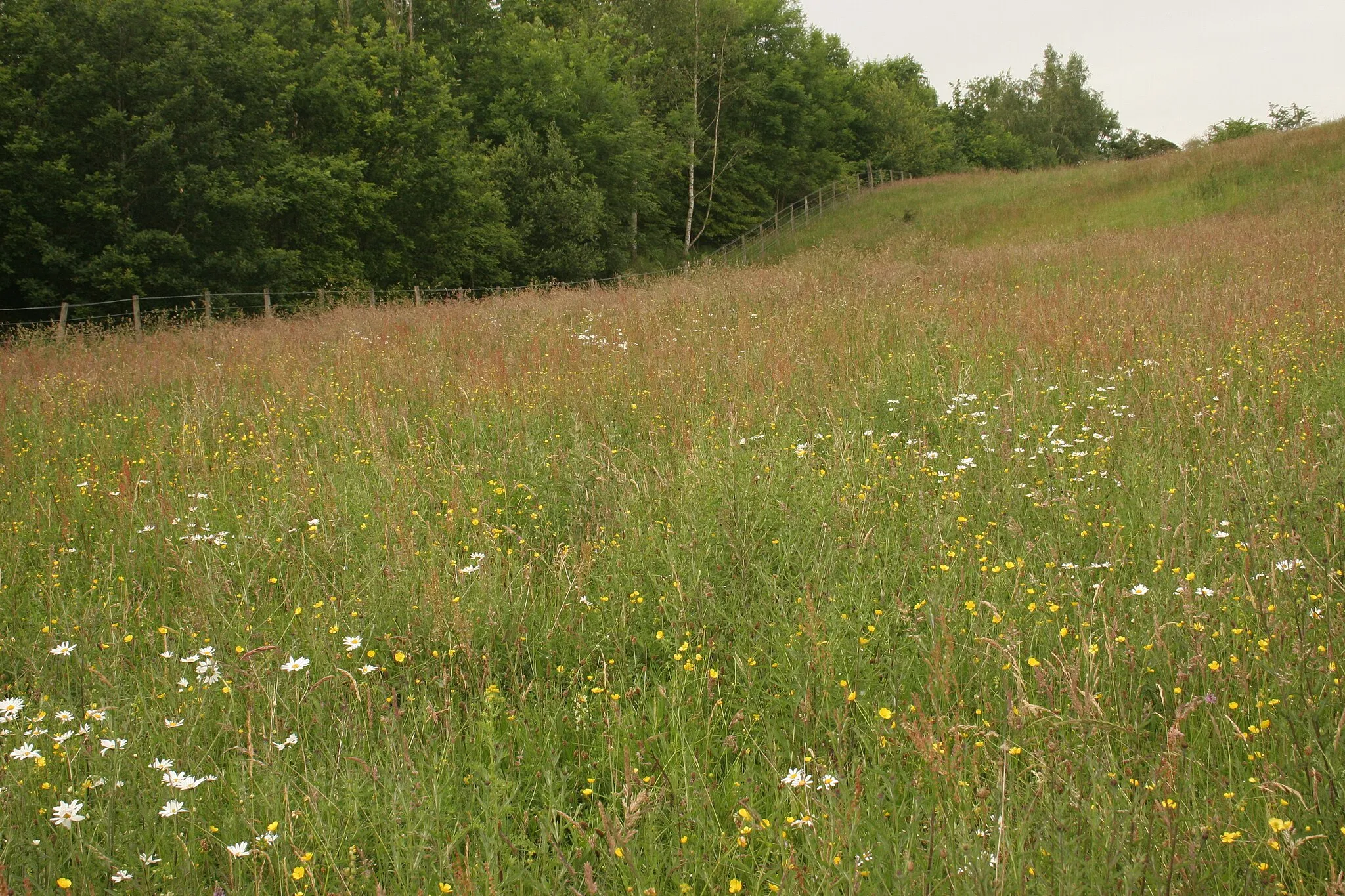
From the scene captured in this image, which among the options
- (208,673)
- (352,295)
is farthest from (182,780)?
(352,295)

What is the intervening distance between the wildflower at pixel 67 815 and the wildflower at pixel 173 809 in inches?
6.1

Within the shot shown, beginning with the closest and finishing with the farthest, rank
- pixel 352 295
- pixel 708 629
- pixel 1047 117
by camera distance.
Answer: pixel 708 629
pixel 352 295
pixel 1047 117

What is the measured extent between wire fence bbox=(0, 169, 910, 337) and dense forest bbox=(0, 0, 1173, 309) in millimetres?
790

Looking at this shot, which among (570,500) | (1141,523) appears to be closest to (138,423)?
(570,500)

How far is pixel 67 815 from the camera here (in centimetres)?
196

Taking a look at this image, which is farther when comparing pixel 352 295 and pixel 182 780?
pixel 352 295

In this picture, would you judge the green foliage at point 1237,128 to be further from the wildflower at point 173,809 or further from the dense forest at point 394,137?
the wildflower at point 173,809

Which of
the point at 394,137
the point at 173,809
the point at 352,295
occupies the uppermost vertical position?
the point at 394,137

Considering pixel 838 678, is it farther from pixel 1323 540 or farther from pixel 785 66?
pixel 785 66

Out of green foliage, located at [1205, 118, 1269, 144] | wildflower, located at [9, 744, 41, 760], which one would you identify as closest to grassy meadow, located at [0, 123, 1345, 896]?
wildflower, located at [9, 744, 41, 760]

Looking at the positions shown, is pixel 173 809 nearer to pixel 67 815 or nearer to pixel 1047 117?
pixel 67 815

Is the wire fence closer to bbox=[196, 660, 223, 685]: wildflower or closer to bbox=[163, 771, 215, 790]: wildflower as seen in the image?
bbox=[196, 660, 223, 685]: wildflower

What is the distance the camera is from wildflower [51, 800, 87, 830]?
75.2 inches

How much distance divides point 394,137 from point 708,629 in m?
30.6
